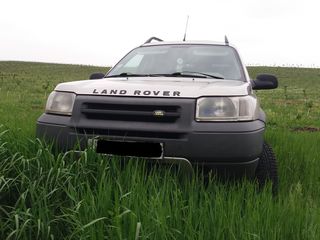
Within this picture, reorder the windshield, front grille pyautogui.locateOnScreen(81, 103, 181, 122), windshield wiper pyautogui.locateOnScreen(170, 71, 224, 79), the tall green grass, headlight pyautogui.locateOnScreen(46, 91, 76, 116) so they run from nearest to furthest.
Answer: the tall green grass < front grille pyautogui.locateOnScreen(81, 103, 181, 122) < headlight pyautogui.locateOnScreen(46, 91, 76, 116) < windshield wiper pyautogui.locateOnScreen(170, 71, 224, 79) < the windshield

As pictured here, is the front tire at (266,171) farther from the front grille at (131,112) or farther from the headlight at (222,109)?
the front grille at (131,112)

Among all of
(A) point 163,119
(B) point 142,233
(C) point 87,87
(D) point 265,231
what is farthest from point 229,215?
(C) point 87,87

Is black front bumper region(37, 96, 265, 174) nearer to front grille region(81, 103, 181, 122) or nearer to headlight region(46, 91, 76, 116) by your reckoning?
front grille region(81, 103, 181, 122)

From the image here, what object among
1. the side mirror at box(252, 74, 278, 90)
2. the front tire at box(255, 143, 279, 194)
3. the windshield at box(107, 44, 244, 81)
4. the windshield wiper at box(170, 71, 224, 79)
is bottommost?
the front tire at box(255, 143, 279, 194)

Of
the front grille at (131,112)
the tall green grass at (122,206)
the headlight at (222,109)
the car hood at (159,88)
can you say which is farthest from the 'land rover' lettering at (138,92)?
the tall green grass at (122,206)

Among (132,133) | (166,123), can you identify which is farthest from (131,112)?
(166,123)

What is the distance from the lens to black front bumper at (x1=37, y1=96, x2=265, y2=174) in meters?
3.21

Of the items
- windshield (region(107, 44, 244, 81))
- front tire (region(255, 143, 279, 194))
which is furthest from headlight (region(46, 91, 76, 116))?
front tire (region(255, 143, 279, 194))

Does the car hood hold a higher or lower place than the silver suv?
higher

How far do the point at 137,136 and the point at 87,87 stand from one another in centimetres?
71

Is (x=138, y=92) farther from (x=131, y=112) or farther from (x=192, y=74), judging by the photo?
(x=192, y=74)

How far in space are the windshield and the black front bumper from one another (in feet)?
3.78

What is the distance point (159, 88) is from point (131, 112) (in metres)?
0.30

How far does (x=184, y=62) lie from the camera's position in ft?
15.8
